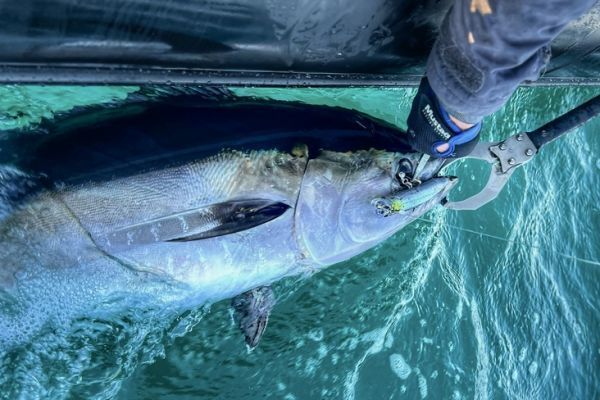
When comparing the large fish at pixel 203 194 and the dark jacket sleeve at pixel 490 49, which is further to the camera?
the large fish at pixel 203 194

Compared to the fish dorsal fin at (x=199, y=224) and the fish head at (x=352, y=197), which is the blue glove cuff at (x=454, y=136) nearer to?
the fish head at (x=352, y=197)

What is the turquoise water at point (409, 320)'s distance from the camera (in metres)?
2.95

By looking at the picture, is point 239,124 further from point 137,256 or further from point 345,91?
point 345,91

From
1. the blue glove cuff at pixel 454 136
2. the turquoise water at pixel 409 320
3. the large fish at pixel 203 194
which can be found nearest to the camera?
the blue glove cuff at pixel 454 136

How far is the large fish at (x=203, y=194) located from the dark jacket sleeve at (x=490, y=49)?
1.82ft

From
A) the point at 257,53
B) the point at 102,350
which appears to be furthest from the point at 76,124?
the point at 102,350

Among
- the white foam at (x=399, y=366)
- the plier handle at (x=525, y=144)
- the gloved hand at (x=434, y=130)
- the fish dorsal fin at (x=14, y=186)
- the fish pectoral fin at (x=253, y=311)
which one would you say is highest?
the fish dorsal fin at (x=14, y=186)

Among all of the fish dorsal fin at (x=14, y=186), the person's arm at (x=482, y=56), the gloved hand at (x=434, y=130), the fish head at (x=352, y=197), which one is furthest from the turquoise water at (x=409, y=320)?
the person's arm at (x=482, y=56)

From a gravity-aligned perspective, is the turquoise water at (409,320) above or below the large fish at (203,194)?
below

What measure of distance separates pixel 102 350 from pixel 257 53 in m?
1.63

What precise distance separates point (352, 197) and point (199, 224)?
0.68 meters

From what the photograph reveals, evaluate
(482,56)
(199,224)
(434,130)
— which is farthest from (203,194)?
(482,56)

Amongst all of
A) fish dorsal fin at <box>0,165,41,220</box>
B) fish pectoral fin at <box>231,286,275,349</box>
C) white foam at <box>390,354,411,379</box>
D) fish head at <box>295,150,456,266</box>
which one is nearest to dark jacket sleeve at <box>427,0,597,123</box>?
fish head at <box>295,150,456,266</box>

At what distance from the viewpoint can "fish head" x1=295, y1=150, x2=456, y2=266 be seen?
104 inches
